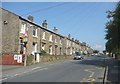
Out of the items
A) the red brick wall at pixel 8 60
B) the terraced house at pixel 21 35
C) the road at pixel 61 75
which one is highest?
the terraced house at pixel 21 35

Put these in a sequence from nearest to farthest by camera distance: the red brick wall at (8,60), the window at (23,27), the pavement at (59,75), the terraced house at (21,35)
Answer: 1. the pavement at (59,75)
2. the red brick wall at (8,60)
3. the terraced house at (21,35)
4. the window at (23,27)

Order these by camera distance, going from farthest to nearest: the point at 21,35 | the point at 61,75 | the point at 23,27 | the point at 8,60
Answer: the point at 23,27
the point at 21,35
the point at 8,60
the point at 61,75

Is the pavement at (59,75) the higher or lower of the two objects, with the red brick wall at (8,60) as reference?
lower

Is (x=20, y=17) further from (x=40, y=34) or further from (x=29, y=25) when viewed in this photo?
(x=40, y=34)

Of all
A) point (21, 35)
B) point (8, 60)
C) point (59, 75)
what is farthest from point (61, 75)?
point (21, 35)

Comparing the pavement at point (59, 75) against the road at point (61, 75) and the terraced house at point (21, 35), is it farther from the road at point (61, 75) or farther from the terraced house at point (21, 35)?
the terraced house at point (21, 35)

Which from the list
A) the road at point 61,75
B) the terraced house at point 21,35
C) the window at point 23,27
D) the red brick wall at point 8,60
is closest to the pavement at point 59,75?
the road at point 61,75

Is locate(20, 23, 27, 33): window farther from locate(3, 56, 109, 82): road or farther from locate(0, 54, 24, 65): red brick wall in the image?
locate(3, 56, 109, 82): road

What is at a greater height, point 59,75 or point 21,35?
point 21,35

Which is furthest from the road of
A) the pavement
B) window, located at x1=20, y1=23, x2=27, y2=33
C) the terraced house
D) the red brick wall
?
window, located at x1=20, y1=23, x2=27, y2=33

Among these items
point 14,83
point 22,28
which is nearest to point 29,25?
point 22,28

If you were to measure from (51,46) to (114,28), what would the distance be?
26809 mm

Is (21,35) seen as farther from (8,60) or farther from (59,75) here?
(59,75)

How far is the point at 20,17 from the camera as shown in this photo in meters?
46.2
